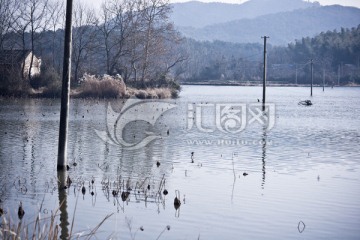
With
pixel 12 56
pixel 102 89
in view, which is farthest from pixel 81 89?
pixel 12 56

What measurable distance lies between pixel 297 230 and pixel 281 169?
654cm

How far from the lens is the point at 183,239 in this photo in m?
8.69

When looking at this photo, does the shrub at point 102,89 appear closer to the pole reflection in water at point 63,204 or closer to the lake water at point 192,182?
the lake water at point 192,182

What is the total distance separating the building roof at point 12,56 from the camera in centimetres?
5591

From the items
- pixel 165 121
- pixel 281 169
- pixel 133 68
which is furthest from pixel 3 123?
pixel 133 68

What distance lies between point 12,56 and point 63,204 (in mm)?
50265

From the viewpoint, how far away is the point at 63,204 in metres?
10.8

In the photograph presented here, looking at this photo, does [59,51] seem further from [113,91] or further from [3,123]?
[3,123]

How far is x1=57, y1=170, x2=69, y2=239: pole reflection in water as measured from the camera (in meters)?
8.91

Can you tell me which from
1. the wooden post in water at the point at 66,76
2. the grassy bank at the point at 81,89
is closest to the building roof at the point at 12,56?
the grassy bank at the point at 81,89

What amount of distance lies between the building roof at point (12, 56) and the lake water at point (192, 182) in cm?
3136
